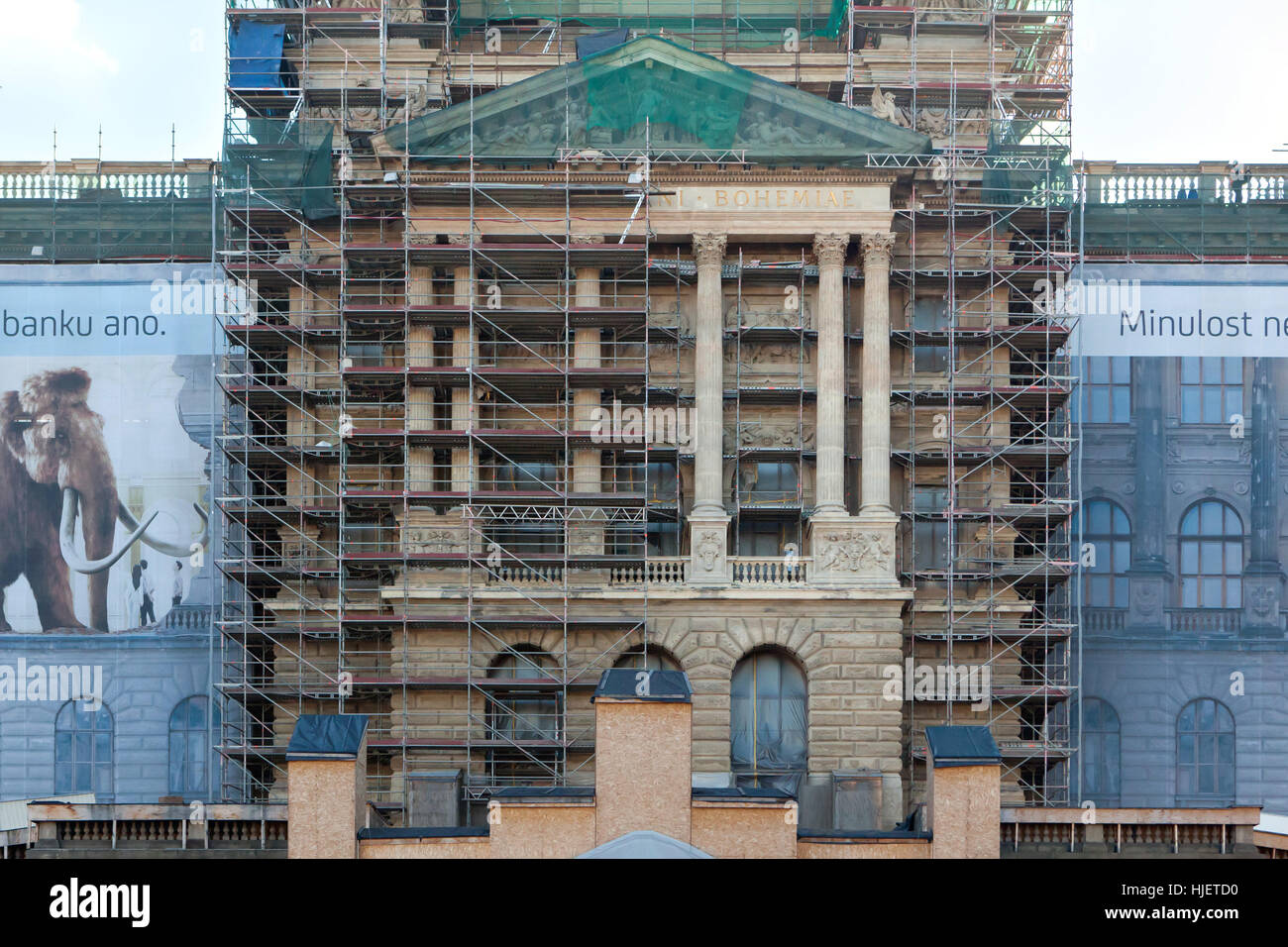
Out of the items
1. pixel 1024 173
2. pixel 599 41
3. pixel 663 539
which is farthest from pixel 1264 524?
pixel 599 41

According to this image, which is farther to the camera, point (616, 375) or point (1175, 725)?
point (1175, 725)

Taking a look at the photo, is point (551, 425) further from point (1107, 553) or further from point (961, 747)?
point (961, 747)

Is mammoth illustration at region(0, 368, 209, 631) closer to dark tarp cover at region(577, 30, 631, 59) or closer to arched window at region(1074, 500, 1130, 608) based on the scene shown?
dark tarp cover at region(577, 30, 631, 59)

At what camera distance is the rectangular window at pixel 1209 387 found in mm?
56031

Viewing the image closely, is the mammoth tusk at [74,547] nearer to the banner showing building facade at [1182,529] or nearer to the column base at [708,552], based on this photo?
the column base at [708,552]

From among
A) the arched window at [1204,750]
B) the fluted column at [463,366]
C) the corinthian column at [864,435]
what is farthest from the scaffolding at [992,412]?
the fluted column at [463,366]

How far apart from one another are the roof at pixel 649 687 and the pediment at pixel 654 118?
20513mm

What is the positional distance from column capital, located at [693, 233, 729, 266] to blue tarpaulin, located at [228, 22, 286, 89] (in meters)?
12.6

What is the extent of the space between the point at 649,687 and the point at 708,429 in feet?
60.2

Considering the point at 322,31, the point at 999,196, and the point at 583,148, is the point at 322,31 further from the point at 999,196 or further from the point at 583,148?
the point at 999,196

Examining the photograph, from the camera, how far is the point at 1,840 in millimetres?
37500
